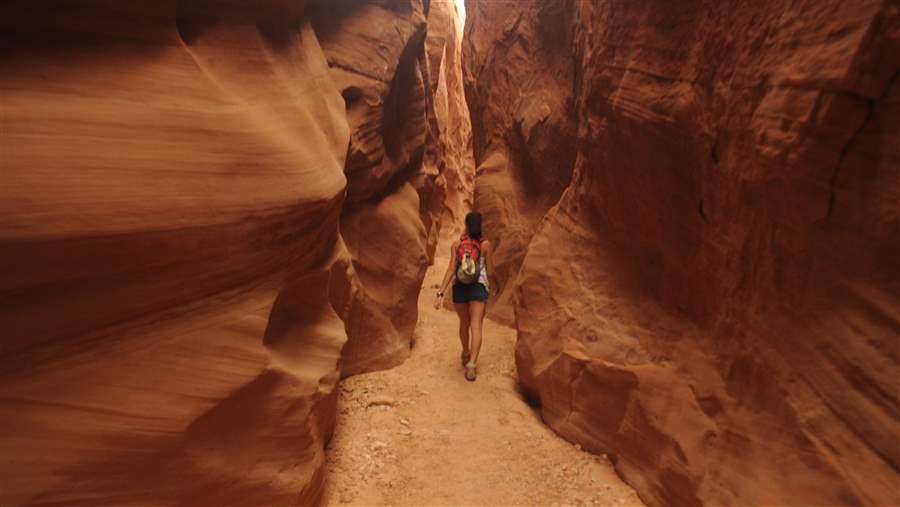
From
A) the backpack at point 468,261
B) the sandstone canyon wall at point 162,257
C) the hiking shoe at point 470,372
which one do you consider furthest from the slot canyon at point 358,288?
the backpack at point 468,261

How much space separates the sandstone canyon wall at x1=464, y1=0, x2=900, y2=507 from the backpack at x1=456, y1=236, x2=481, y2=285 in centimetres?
53

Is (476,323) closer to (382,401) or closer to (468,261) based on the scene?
(468,261)

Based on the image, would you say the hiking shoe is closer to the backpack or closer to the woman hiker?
the woman hiker

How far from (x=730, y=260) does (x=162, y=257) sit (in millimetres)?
2582

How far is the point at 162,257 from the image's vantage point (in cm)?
212

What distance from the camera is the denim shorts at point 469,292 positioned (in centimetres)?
495

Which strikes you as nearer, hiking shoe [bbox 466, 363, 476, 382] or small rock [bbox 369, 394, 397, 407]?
small rock [bbox 369, 394, 397, 407]

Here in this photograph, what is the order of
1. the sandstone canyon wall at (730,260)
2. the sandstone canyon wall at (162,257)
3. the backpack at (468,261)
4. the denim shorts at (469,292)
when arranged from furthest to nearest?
the denim shorts at (469,292), the backpack at (468,261), the sandstone canyon wall at (730,260), the sandstone canyon wall at (162,257)

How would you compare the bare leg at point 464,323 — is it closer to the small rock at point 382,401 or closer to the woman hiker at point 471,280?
the woman hiker at point 471,280

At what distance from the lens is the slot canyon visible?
6.34ft

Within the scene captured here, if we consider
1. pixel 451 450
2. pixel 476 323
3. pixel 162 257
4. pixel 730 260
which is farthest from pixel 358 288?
pixel 730 260

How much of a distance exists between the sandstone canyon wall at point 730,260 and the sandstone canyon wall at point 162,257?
182cm

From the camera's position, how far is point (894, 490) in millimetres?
1876

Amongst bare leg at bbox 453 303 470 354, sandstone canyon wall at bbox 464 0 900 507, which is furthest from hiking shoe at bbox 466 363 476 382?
sandstone canyon wall at bbox 464 0 900 507
